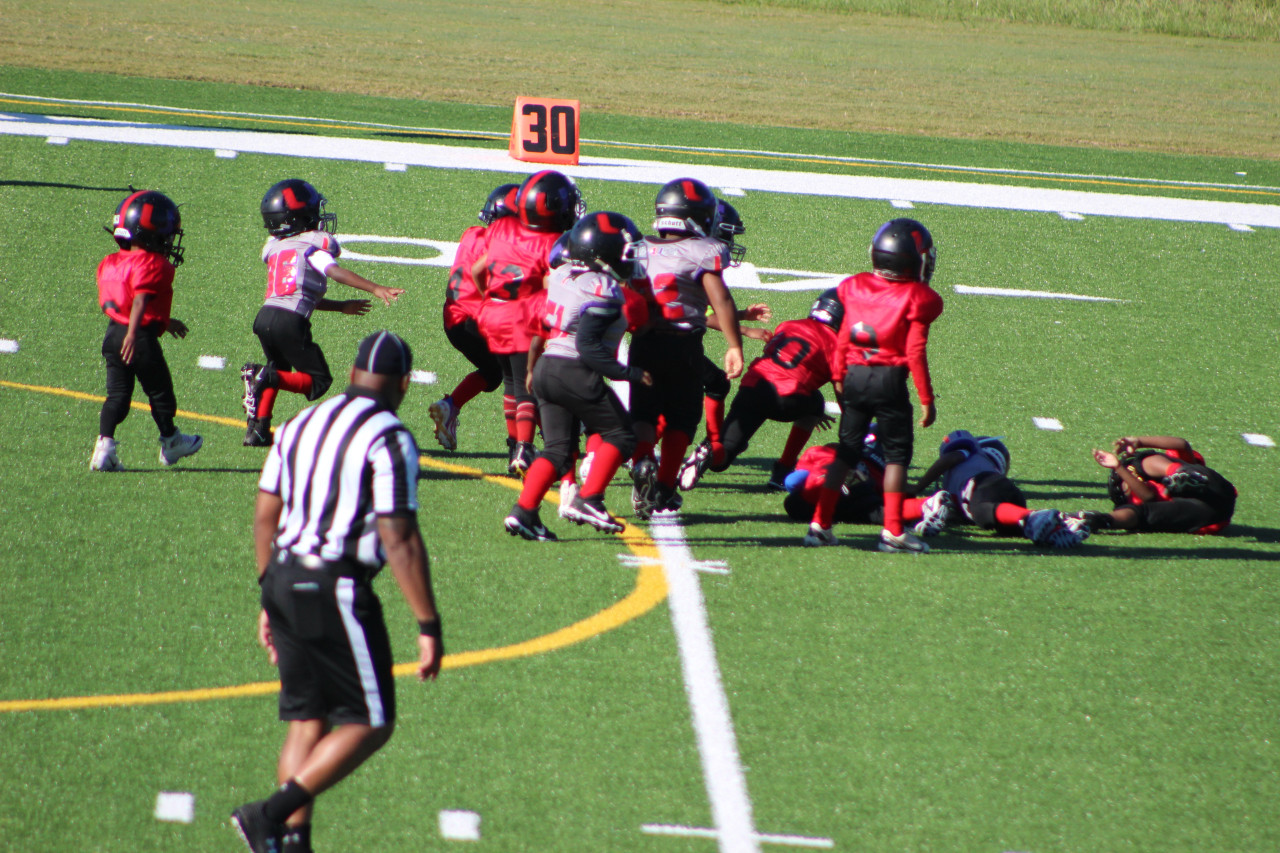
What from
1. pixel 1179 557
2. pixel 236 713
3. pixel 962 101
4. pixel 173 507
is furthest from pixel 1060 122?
pixel 236 713

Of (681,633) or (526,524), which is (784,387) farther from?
(681,633)

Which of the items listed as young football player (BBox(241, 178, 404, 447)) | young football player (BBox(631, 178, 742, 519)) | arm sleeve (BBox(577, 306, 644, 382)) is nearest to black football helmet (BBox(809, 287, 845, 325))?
young football player (BBox(631, 178, 742, 519))

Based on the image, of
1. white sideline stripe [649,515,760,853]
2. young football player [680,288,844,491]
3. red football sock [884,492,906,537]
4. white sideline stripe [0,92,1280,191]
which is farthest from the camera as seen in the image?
white sideline stripe [0,92,1280,191]

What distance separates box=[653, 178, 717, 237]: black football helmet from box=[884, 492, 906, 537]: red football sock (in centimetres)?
180

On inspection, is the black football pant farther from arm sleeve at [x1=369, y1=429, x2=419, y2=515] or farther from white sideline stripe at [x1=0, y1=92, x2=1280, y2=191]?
white sideline stripe at [x1=0, y1=92, x2=1280, y2=191]

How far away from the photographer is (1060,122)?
78.2 ft

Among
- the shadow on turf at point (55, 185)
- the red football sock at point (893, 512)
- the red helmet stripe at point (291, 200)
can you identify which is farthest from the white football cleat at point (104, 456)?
the shadow on turf at point (55, 185)

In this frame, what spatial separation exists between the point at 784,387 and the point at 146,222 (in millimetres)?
3688

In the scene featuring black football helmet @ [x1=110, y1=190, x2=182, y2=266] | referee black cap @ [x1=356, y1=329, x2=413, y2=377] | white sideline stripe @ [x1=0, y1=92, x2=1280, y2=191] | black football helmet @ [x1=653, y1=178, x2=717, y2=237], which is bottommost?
white sideline stripe @ [x1=0, y1=92, x2=1280, y2=191]

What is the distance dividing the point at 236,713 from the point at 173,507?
7.81ft

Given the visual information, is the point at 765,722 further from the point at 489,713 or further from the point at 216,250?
the point at 216,250

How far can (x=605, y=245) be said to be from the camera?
6742mm

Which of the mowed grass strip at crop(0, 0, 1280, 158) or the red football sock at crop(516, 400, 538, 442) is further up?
the mowed grass strip at crop(0, 0, 1280, 158)

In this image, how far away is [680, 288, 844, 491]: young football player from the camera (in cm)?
798
